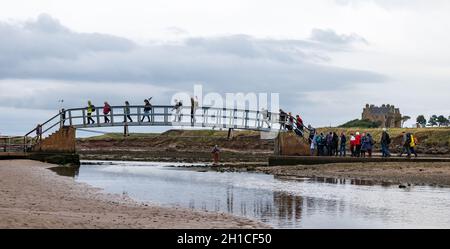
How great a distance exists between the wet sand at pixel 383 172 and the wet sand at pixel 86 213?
12683 mm

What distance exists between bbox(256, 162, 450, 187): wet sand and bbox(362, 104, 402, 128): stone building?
2300 inches

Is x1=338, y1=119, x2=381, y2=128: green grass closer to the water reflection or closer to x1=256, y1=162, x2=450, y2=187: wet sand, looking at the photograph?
x1=256, y1=162, x2=450, y2=187: wet sand

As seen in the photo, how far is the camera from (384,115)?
96562mm

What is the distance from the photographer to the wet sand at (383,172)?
27562 millimetres

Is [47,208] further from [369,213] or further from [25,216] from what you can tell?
[369,213]

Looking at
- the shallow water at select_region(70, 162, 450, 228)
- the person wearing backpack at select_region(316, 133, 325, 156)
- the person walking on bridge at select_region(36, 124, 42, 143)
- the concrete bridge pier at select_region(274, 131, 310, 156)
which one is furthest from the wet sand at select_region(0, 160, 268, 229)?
the concrete bridge pier at select_region(274, 131, 310, 156)

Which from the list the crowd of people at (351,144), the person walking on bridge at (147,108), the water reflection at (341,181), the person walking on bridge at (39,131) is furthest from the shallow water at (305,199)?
the person walking on bridge at (39,131)

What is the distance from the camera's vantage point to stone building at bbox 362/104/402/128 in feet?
303

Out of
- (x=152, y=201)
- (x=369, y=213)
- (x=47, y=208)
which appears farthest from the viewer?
(x=152, y=201)
